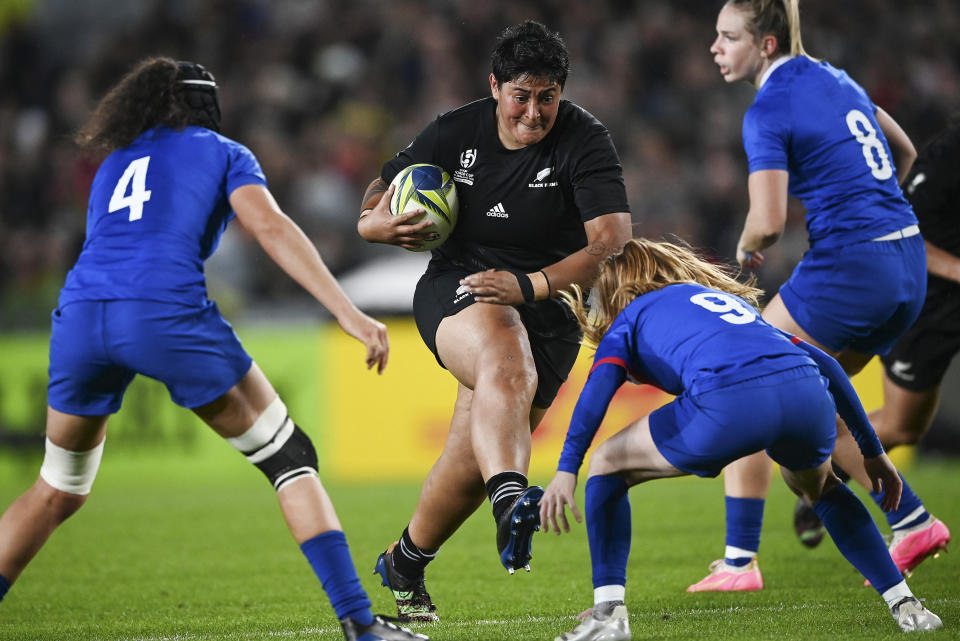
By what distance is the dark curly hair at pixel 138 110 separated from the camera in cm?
404

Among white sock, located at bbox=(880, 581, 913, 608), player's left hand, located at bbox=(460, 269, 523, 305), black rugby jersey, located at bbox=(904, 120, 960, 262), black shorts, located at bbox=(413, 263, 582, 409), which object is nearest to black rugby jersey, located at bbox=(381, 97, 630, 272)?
black shorts, located at bbox=(413, 263, 582, 409)

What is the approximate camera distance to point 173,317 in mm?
3760

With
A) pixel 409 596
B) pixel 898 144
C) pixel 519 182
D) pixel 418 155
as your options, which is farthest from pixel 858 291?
pixel 409 596

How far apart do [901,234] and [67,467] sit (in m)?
3.35

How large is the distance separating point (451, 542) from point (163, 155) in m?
4.03

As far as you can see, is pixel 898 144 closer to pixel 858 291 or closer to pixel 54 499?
pixel 858 291

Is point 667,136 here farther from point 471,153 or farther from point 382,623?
point 382,623

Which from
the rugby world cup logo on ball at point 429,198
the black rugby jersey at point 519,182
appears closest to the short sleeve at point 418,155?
the black rugby jersey at point 519,182

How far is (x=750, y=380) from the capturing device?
374 centimetres

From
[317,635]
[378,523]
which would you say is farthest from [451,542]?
[317,635]

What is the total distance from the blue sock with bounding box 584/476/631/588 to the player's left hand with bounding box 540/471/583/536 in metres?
0.25

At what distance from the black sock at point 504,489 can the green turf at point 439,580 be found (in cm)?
53

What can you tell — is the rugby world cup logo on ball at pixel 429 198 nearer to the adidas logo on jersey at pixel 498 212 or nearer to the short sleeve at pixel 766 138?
the adidas logo on jersey at pixel 498 212

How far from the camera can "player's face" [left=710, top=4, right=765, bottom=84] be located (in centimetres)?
474
